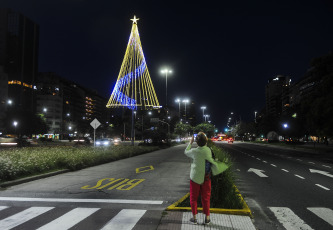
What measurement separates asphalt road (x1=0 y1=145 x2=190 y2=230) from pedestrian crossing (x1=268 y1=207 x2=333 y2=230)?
8.49ft

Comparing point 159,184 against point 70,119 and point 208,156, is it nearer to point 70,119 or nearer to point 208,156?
point 208,156

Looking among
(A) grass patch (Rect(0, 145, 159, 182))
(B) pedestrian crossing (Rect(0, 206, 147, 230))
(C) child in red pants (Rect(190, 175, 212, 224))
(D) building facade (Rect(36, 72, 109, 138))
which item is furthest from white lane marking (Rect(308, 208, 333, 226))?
(D) building facade (Rect(36, 72, 109, 138))

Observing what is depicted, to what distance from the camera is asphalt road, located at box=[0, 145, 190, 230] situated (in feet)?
21.0

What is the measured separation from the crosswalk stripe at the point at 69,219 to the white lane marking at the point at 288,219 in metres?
4.17

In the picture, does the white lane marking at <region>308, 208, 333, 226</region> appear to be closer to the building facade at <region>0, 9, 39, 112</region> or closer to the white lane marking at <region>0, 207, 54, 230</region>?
the white lane marking at <region>0, 207, 54, 230</region>

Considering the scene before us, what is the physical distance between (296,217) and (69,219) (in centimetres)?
486

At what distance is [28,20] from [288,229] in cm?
17146

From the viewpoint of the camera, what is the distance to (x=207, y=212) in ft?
20.0

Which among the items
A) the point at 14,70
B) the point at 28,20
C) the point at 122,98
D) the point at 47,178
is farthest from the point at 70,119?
the point at 47,178

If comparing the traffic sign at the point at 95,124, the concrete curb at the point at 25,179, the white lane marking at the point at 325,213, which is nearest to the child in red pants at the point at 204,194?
the white lane marking at the point at 325,213

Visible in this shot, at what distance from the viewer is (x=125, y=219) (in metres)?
6.65

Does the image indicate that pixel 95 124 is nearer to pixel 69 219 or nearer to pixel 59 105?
pixel 69 219

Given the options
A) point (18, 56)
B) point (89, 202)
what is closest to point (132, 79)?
point (89, 202)

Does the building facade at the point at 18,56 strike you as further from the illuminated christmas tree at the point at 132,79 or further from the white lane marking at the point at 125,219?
the white lane marking at the point at 125,219
